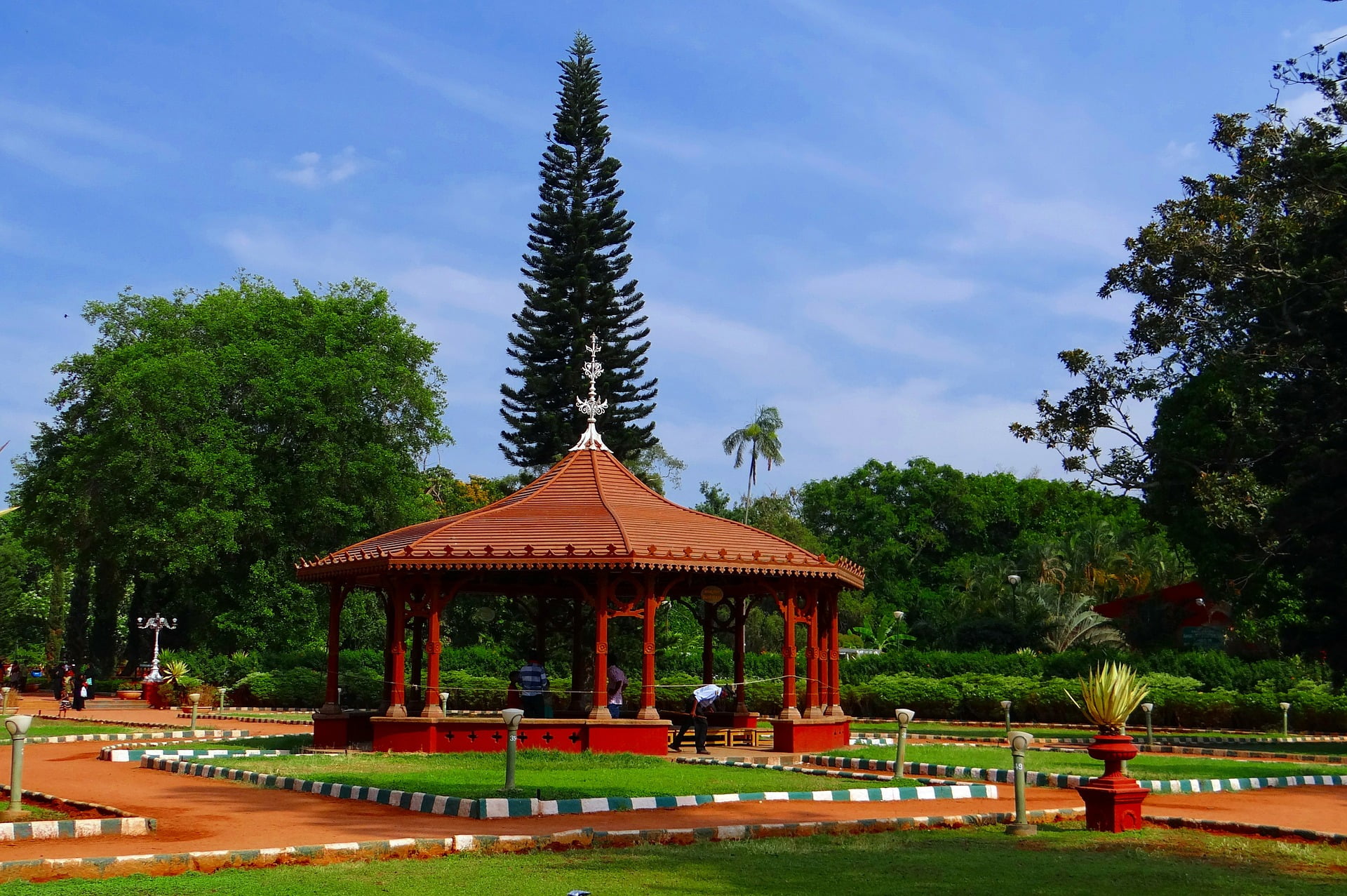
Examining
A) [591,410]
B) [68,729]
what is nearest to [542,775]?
[591,410]

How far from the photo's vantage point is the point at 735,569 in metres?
17.9

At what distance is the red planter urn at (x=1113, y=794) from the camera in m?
10.5

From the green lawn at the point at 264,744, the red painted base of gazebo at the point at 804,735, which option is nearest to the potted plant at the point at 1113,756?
the red painted base of gazebo at the point at 804,735

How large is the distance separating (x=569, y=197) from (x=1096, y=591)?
2301 centimetres

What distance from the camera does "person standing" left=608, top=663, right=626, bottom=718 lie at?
18422mm

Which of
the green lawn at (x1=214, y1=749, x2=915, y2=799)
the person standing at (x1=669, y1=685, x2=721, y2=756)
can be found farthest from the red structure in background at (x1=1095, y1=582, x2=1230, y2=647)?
the green lawn at (x1=214, y1=749, x2=915, y2=799)

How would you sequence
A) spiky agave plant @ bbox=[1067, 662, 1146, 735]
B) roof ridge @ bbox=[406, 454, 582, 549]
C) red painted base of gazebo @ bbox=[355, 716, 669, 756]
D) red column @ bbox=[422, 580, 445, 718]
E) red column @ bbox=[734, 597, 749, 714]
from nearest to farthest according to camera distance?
spiky agave plant @ bbox=[1067, 662, 1146, 735]
red painted base of gazebo @ bbox=[355, 716, 669, 756]
red column @ bbox=[422, 580, 445, 718]
roof ridge @ bbox=[406, 454, 582, 549]
red column @ bbox=[734, 597, 749, 714]

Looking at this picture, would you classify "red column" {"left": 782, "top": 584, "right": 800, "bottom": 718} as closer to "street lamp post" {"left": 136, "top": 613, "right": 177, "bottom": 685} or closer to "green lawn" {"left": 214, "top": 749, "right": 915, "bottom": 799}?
"green lawn" {"left": 214, "top": 749, "right": 915, "bottom": 799}

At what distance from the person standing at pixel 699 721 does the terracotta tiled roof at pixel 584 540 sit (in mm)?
2228

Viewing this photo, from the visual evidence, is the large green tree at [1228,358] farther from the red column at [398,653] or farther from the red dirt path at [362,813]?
the red column at [398,653]

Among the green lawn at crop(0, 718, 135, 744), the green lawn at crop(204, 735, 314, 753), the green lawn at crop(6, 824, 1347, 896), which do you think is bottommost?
the green lawn at crop(0, 718, 135, 744)

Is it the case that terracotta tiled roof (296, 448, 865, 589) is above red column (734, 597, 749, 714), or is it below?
above

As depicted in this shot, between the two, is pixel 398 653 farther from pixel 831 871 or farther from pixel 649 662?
pixel 831 871

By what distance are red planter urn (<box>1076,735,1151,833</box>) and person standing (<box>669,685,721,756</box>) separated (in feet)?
27.4
